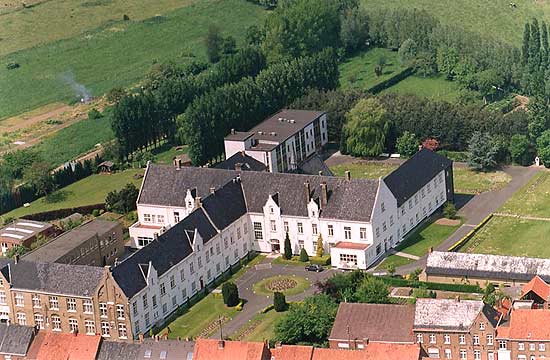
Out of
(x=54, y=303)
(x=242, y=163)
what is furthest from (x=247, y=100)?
(x=54, y=303)

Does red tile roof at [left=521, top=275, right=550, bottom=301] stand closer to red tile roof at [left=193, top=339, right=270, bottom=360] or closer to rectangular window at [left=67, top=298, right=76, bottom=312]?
red tile roof at [left=193, top=339, right=270, bottom=360]

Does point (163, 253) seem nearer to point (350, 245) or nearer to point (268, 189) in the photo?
point (268, 189)

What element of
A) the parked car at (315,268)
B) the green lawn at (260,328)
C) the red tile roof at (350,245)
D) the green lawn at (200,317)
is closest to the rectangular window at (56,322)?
the green lawn at (200,317)

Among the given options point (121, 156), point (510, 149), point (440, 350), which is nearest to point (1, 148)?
point (121, 156)

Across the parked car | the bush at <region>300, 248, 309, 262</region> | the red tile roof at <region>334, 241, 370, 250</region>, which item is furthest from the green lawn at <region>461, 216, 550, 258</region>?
the bush at <region>300, 248, 309, 262</region>

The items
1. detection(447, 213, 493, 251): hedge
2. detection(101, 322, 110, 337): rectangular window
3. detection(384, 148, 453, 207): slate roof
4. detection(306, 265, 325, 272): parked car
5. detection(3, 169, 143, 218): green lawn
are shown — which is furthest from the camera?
detection(3, 169, 143, 218): green lawn

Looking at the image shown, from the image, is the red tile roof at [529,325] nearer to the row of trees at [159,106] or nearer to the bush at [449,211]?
the bush at [449,211]

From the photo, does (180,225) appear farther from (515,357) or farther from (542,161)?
(542,161)
